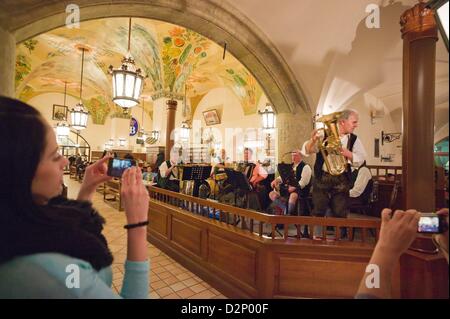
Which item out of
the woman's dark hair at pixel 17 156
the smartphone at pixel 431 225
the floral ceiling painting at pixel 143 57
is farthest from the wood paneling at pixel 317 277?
the floral ceiling painting at pixel 143 57

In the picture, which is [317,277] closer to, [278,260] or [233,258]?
[278,260]

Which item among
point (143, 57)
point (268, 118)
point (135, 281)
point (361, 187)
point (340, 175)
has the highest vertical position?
point (143, 57)

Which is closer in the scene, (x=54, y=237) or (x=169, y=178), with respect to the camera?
(x=54, y=237)

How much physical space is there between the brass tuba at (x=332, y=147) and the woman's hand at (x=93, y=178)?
231 cm

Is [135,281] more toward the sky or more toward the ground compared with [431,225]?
more toward the ground

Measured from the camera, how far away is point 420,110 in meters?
2.04

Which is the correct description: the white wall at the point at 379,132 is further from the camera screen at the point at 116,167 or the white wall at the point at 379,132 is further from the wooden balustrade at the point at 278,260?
the camera screen at the point at 116,167

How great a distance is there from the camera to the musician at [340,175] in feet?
8.11

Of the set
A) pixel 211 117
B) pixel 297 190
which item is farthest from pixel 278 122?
pixel 211 117

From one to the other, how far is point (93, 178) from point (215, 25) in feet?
11.6

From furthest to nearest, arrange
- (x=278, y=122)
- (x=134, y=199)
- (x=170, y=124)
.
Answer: (x=170, y=124), (x=278, y=122), (x=134, y=199)

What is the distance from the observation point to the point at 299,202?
3.79 metres

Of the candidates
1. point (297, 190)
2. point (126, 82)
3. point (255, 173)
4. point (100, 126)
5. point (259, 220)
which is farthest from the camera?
point (100, 126)

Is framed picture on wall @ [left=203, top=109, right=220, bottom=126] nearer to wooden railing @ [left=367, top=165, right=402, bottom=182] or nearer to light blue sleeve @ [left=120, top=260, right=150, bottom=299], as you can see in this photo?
wooden railing @ [left=367, top=165, right=402, bottom=182]
